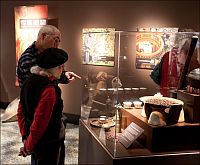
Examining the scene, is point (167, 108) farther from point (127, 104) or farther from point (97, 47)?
point (97, 47)

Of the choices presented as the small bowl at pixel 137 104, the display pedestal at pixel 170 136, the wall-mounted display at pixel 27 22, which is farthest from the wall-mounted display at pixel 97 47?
the wall-mounted display at pixel 27 22

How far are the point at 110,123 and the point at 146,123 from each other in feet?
1.39

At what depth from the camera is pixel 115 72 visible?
6.06ft

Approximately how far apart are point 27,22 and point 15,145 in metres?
2.26

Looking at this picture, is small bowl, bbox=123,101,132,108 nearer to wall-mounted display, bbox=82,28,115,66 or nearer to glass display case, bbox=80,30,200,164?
glass display case, bbox=80,30,200,164

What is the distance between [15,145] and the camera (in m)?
3.97

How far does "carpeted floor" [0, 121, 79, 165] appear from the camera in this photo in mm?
3479

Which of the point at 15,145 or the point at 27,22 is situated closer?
the point at 15,145

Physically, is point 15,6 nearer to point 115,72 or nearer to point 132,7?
point 132,7

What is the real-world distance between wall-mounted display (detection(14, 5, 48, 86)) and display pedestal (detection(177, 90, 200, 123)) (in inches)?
146

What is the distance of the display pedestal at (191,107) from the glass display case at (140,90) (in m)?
0.03

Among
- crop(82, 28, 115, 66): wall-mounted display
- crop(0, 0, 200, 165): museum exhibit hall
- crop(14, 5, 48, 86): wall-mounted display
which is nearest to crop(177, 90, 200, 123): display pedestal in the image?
crop(0, 0, 200, 165): museum exhibit hall

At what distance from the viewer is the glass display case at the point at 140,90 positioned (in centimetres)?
170

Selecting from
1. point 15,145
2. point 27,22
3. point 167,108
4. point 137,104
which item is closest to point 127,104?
point 137,104
